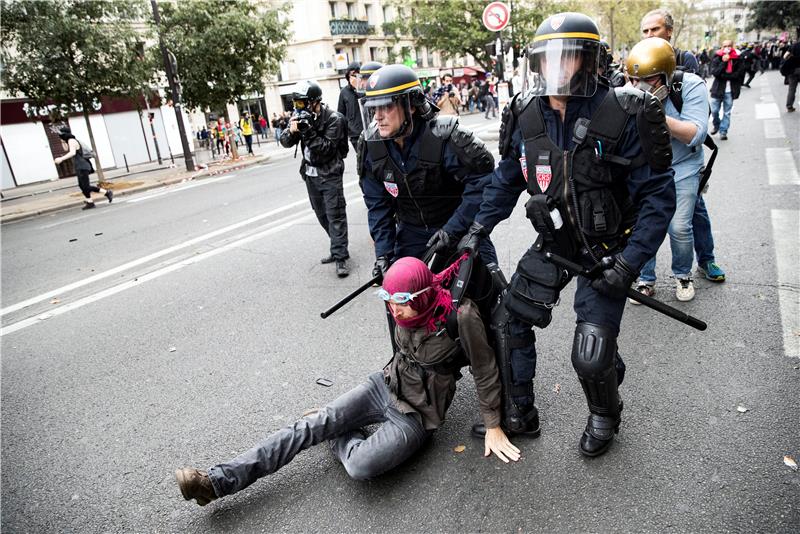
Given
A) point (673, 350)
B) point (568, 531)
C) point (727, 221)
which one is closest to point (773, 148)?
point (727, 221)

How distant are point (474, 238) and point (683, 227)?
206 cm

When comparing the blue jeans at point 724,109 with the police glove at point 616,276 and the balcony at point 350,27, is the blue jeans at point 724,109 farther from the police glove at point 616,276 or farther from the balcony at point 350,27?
the balcony at point 350,27

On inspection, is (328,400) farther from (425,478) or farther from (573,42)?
(573,42)

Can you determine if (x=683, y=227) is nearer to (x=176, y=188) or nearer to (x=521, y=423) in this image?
(x=521, y=423)

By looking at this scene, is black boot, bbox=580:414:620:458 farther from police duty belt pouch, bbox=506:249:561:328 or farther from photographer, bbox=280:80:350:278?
photographer, bbox=280:80:350:278

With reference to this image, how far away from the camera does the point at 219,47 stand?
60.2 feet

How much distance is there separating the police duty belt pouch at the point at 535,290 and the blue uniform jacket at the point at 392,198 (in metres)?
0.58

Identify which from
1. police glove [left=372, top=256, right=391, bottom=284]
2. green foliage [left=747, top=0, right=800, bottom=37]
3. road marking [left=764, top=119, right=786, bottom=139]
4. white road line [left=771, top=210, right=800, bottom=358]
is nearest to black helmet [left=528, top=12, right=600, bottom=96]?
police glove [left=372, top=256, right=391, bottom=284]

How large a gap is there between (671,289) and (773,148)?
6911mm

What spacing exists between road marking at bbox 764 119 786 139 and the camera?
31.1ft

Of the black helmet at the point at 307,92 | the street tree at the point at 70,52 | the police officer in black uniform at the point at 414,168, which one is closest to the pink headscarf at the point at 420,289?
the police officer in black uniform at the point at 414,168

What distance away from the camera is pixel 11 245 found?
926cm

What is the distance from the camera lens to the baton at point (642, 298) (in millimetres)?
2307

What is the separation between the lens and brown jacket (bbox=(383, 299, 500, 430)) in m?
2.63
